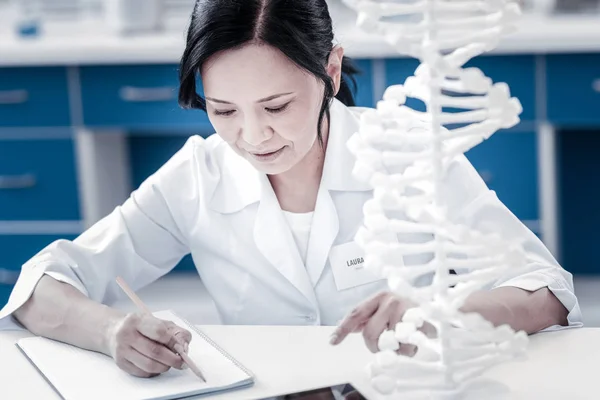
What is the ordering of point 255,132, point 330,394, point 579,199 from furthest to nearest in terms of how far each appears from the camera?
1. point 579,199
2. point 255,132
3. point 330,394

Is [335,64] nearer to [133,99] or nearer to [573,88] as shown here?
[573,88]

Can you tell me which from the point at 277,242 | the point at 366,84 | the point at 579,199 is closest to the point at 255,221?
the point at 277,242

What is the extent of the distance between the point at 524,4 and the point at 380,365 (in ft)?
8.88

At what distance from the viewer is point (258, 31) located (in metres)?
1.38

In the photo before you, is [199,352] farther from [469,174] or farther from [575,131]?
[575,131]

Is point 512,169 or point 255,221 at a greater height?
point 255,221

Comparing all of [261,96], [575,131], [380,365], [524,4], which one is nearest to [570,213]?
[575,131]

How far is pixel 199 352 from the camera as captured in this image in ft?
4.19

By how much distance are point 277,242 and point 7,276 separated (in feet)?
6.69

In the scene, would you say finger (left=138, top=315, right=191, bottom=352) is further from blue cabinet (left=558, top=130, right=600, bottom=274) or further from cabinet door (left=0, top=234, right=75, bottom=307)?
blue cabinet (left=558, top=130, right=600, bottom=274)

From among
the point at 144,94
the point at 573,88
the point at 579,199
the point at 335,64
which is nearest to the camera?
the point at 335,64

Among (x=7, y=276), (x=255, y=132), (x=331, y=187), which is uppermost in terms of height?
(x=255, y=132)

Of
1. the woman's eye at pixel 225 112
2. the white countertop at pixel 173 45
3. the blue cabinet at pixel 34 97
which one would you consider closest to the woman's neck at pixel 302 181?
the woman's eye at pixel 225 112

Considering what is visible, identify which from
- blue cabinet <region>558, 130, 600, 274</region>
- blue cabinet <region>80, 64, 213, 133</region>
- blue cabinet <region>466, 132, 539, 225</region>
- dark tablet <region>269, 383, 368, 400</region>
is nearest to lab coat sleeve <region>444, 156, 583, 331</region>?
dark tablet <region>269, 383, 368, 400</region>
